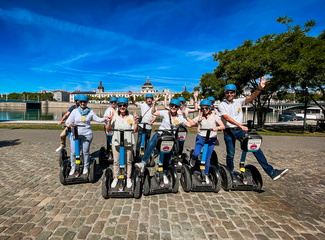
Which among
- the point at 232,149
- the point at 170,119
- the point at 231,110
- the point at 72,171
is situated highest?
the point at 231,110

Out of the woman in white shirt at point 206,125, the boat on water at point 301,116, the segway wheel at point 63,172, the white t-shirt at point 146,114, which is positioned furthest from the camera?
the boat on water at point 301,116

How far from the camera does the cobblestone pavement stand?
8.82 feet

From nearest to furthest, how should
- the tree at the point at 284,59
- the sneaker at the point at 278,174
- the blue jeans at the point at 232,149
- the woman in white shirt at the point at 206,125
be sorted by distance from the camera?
the sneaker at the point at 278,174 < the blue jeans at the point at 232,149 < the woman in white shirt at the point at 206,125 < the tree at the point at 284,59

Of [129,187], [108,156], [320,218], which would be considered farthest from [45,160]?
[320,218]

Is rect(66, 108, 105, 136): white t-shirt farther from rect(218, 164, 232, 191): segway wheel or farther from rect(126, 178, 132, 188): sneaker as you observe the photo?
rect(218, 164, 232, 191): segway wheel

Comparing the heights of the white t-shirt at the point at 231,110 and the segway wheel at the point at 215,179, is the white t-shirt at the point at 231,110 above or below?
above

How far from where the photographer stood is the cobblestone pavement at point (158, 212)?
2.69 meters

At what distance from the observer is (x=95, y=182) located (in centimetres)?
451

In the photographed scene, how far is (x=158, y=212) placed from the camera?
3219 millimetres

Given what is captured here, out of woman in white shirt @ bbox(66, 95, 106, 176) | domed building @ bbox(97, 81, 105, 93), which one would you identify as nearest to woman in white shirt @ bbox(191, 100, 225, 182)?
woman in white shirt @ bbox(66, 95, 106, 176)

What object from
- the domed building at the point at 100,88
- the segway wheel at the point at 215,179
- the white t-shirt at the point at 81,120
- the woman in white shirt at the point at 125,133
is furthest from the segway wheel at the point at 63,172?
the domed building at the point at 100,88

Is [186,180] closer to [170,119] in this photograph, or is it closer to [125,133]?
[170,119]

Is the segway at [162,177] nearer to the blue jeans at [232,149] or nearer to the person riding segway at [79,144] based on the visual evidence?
the blue jeans at [232,149]

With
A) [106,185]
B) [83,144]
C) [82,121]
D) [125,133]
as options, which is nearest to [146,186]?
[106,185]
